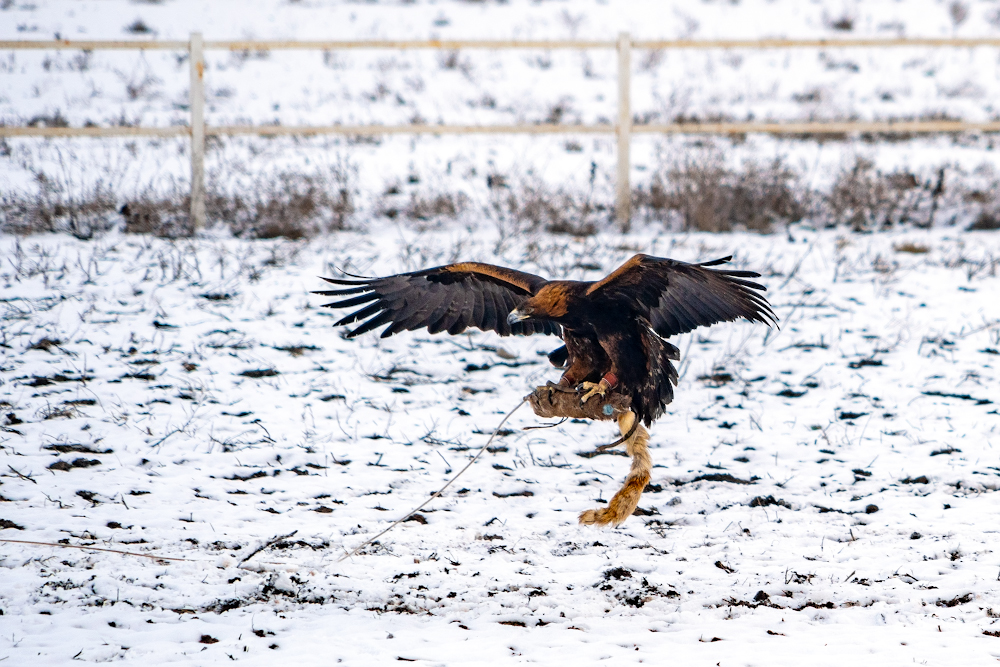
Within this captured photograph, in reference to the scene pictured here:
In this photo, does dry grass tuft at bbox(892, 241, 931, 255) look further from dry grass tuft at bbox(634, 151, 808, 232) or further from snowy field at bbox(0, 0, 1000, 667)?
dry grass tuft at bbox(634, 151, 808, 232)

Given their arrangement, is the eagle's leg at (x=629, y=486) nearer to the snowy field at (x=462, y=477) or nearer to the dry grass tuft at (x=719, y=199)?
→ the snowy field at (x=462, y=477)

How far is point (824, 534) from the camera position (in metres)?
4.32

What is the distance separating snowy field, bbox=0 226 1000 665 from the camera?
346 centimetres

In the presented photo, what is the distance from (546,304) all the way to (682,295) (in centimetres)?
63

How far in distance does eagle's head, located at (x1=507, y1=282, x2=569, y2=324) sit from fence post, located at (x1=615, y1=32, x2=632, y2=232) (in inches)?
229

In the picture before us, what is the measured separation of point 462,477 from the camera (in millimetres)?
5086

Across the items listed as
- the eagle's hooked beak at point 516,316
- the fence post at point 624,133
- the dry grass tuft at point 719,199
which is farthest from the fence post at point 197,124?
the eagle's hooked beak at point 516,316

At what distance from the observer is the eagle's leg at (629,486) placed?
137 inches

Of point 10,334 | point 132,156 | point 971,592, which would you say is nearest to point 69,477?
point 10,334

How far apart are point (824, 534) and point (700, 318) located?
1.35 m

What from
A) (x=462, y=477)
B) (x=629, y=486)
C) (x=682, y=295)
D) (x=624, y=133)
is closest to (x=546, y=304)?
(x=682, y=295)

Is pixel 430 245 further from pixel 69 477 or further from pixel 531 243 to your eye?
pixel 69 477

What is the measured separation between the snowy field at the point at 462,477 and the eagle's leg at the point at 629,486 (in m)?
0.44

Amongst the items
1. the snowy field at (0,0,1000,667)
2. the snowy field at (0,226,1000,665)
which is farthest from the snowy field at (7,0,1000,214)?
the snowy field at (0,226,1000,665)
